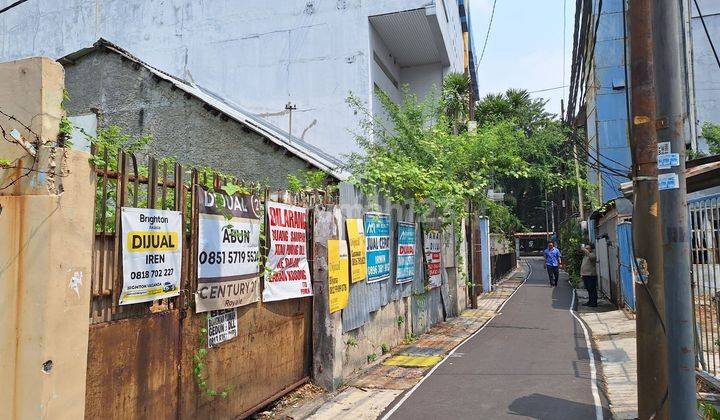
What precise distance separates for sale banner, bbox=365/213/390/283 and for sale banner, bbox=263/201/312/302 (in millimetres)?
1877

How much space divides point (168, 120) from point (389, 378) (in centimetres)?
855

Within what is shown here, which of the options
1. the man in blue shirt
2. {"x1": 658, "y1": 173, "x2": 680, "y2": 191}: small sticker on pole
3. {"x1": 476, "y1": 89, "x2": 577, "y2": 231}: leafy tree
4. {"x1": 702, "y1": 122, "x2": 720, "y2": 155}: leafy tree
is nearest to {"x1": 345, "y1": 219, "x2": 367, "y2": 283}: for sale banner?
{"x1": 658, "y1": 173, "x2": 680, "y2": 191}: small sticker on pole

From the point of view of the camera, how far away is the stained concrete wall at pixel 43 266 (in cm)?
362

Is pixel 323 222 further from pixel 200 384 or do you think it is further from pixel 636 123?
pixel 636 123

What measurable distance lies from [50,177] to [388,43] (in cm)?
1534

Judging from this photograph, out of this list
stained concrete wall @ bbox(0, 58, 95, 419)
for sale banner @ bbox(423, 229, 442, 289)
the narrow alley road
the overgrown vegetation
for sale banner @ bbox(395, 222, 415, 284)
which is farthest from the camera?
for sale banner @ bbox(423, 229, 442, 289)

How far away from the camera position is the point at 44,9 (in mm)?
19250

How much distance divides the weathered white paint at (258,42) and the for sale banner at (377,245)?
5967 millimetres

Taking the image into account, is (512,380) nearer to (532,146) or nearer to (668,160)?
(668,160)

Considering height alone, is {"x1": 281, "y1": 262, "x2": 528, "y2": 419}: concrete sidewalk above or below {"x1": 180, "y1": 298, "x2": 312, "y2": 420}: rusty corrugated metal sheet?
below

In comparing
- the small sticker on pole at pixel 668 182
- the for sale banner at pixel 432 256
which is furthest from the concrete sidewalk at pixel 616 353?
the for sale banner at pixel 432 256

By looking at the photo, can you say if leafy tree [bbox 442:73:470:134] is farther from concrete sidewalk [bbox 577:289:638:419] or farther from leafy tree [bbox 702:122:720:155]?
leafy tree [bbox 702:122:720:155]

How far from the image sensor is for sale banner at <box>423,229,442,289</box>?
12.1 metres

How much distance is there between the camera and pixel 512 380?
7664 mm
